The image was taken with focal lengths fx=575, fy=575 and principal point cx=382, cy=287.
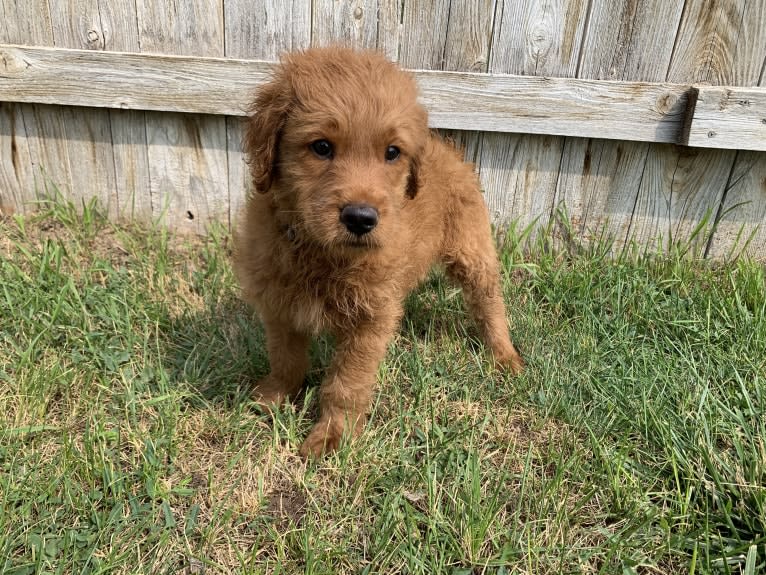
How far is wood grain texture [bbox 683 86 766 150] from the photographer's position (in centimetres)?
360

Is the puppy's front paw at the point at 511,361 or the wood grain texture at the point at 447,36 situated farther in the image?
the wood grain texture at the point at 447,36

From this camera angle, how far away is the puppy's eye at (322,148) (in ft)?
7.18

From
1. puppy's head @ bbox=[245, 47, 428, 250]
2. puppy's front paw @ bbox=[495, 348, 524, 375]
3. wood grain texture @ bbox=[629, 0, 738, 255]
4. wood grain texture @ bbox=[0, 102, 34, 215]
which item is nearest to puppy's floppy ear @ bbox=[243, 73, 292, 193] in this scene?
puppy's head @ bbox=[245, 47, 428, 250]

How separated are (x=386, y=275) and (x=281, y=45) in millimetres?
2031

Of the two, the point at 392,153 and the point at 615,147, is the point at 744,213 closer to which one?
the point at 615,147

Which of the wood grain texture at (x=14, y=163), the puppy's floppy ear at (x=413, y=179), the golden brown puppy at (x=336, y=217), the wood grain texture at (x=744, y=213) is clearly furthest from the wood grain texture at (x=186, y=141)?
the wood grain texture at (x=744, y=213)

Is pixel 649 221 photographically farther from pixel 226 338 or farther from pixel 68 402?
pixel 68 402

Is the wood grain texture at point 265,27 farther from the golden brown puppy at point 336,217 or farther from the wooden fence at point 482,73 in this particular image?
the golden brown puppy at point 336,217

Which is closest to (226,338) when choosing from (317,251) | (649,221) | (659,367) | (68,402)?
(68,402)

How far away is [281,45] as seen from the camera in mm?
3695

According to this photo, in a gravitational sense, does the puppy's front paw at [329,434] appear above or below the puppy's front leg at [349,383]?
below

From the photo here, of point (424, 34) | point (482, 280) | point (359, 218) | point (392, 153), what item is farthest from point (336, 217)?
point (424, 34)

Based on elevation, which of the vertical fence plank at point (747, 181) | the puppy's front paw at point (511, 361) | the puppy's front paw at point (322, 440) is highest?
the vertical fence plank at point (747, 181)

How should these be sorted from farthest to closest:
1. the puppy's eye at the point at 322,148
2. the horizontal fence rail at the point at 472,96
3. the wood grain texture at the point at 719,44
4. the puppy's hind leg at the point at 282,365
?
the horizontal fence rail at the point at 472,96, the wood grain texture at the point at 719,44, the puppy's hind leg at the point at 282,365, the puppy's eye at the point at 322,148
